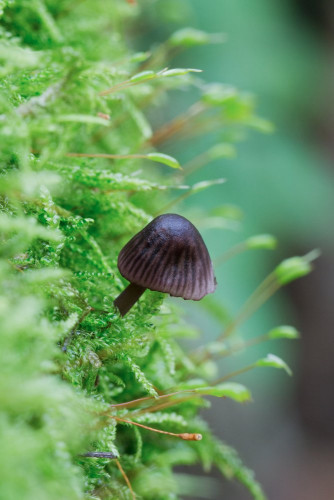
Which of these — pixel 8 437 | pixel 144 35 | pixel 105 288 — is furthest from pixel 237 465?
pixel 144 35

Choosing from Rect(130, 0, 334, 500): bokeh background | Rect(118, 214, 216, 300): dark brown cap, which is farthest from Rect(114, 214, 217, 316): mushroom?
Rect(130, 0, 334, 500): bokeh background

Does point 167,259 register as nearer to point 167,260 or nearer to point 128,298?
point 167,260

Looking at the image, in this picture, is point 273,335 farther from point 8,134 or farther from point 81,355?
point 8,134

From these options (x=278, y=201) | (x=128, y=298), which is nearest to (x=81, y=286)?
(x=128, y=298)

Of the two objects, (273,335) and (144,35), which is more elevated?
(144,35)

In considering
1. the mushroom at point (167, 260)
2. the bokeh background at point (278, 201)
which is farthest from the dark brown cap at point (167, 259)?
the bokeh background at point (278, 201)

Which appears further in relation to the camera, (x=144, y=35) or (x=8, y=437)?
(x=144, y=35)
